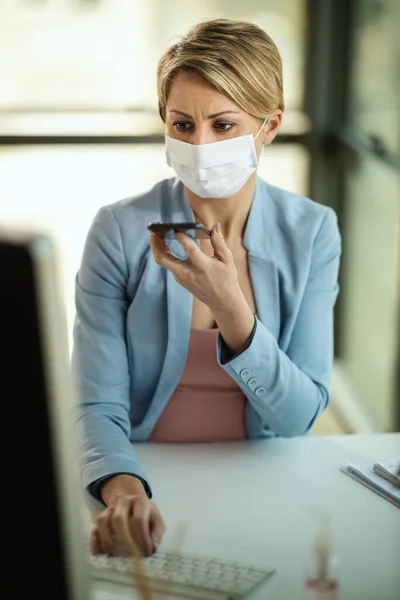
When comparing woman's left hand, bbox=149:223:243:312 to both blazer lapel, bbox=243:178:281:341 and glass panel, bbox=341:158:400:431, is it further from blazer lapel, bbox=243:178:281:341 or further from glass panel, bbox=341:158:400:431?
glass panel, bbox=341:158:400:431

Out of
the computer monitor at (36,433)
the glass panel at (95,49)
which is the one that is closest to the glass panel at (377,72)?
the glass panel at (95,49)

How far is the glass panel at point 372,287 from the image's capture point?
3.14 metres

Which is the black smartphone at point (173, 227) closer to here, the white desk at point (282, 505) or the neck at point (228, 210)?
the neck at point (228, 210)

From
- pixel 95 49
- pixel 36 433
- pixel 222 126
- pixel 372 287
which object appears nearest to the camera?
pixel 36 433

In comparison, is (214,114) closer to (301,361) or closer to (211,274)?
(211,274)

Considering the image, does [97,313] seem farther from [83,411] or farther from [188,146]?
[188,146]

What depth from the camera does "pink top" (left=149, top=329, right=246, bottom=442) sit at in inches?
67.4

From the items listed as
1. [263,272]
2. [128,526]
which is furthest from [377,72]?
[128,526]

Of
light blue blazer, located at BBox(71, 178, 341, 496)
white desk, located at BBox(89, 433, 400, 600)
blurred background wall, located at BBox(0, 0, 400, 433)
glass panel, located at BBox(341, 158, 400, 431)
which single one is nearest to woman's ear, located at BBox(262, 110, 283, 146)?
light blue blazer, located at BBox(71, 178, 341, 496)

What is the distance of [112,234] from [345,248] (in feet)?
6.92

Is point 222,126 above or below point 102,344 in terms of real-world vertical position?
above

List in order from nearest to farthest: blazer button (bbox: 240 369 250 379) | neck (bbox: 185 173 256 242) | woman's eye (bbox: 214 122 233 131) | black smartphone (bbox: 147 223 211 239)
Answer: black smartphone (bbox: 147 223 211 239), blazer button (bbox: 240 369 250 379), woman's eye (bbox: 214 122 233 131), neck (bbox: 185 173 256 242)

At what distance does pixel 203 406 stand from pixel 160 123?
202 centimetres

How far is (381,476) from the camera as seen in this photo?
1486mm
